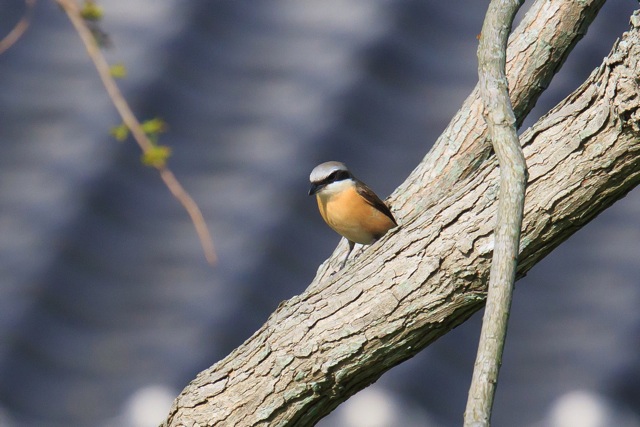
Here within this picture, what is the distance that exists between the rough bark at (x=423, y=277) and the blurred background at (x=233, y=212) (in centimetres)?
249

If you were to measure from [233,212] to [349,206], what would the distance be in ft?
6.01

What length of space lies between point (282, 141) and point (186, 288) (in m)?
1.59

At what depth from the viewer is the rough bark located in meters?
3.10

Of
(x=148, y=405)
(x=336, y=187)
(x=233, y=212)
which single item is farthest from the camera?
(x=233, y=212)

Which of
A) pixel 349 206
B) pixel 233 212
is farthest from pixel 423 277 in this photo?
pixel 233 212

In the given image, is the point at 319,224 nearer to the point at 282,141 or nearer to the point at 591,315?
the point at 282,141

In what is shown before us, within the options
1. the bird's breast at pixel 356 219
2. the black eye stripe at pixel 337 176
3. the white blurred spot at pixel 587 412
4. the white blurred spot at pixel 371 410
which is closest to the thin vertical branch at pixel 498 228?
the bird's breast at pixel 356 219

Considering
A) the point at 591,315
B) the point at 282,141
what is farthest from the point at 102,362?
the point at 591,315

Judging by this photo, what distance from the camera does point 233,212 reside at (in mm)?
7191

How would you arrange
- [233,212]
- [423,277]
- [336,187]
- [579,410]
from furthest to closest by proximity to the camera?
[233,212] → [579,410] → [336,187] → [423,277]

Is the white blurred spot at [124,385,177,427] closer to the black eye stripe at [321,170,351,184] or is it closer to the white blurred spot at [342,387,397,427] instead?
the white blurred spot at [342,387,397,427]

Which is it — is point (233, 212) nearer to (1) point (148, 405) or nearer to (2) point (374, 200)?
(1) point (148, 405)

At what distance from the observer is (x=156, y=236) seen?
23.2 feet

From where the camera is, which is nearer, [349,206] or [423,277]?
[423,277]
